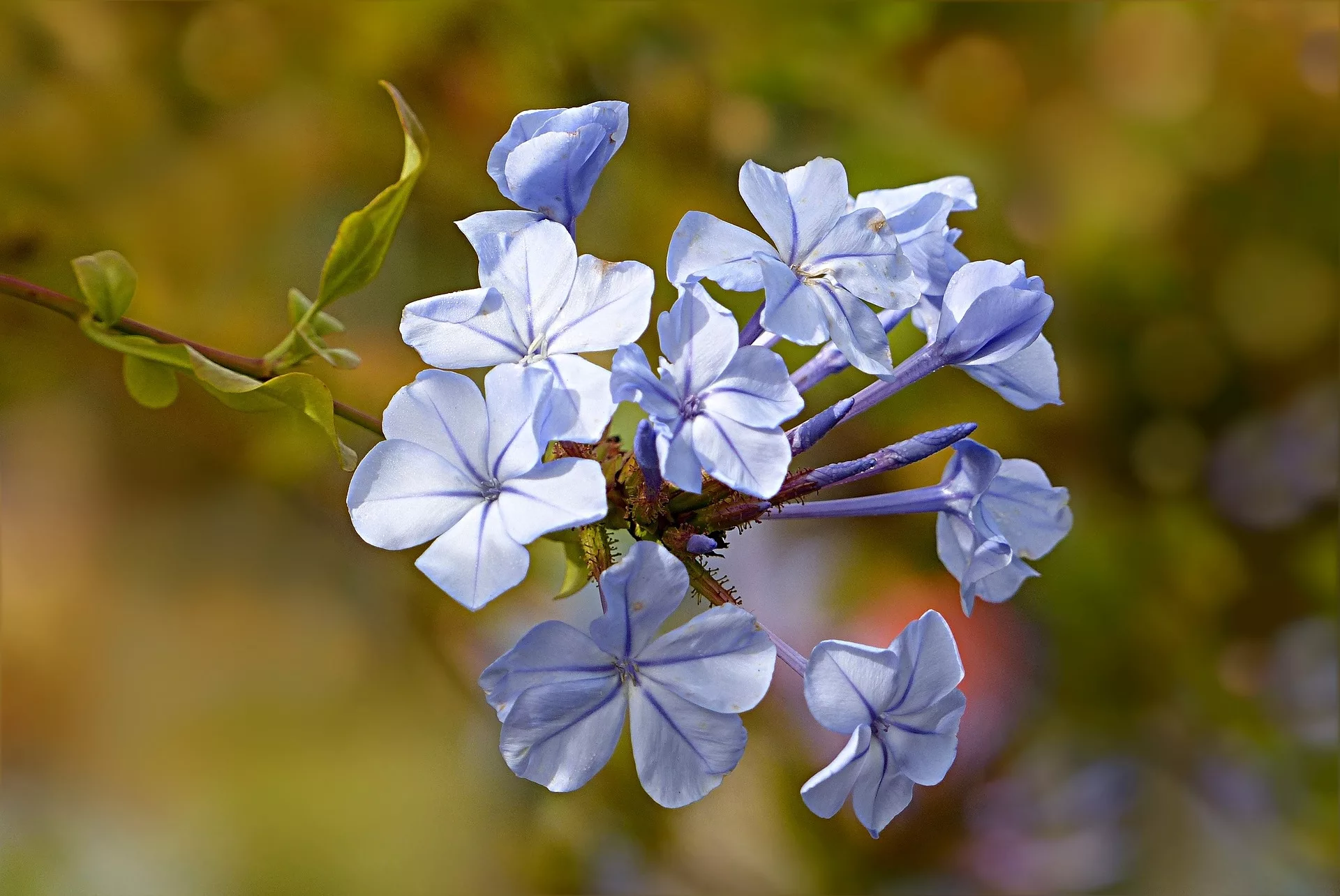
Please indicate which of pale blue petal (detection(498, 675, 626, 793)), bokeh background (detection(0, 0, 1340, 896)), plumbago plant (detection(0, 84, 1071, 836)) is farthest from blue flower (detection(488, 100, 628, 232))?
bokeh background (detection(0, 0, 1340, 896))

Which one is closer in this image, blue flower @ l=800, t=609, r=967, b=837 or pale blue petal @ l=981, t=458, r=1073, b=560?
blue flower @ l=800, t=609, r=967, b=837

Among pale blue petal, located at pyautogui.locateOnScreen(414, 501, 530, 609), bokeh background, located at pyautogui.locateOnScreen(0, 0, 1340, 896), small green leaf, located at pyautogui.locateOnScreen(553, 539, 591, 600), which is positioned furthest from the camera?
bokeh background, located at pyautogui.locateOnScreen(0, 0, 1340, 896)

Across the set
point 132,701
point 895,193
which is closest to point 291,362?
point 895,193

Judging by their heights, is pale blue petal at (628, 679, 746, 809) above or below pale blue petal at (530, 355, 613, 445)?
below

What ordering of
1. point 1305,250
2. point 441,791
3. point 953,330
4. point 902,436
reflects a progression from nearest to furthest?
point 953,330 → point 902,436 → point 441,791 → point 1305,250

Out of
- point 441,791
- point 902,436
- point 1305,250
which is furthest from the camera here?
point 1305,250

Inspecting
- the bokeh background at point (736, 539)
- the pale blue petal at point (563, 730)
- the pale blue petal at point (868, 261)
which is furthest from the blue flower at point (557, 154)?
the bokeh background at point (736, 539)

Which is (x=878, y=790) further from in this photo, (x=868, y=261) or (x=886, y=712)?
(x=868, y=261)

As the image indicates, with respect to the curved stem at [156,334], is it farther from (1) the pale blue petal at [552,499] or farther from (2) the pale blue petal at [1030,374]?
(2) the pale blue petal at [1030,374]

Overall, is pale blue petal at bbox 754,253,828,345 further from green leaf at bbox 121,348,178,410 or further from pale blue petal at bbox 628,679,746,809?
green leaf at bbox 121,348,178,410

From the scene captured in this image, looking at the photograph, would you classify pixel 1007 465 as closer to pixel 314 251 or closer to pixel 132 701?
pixel 314 251
